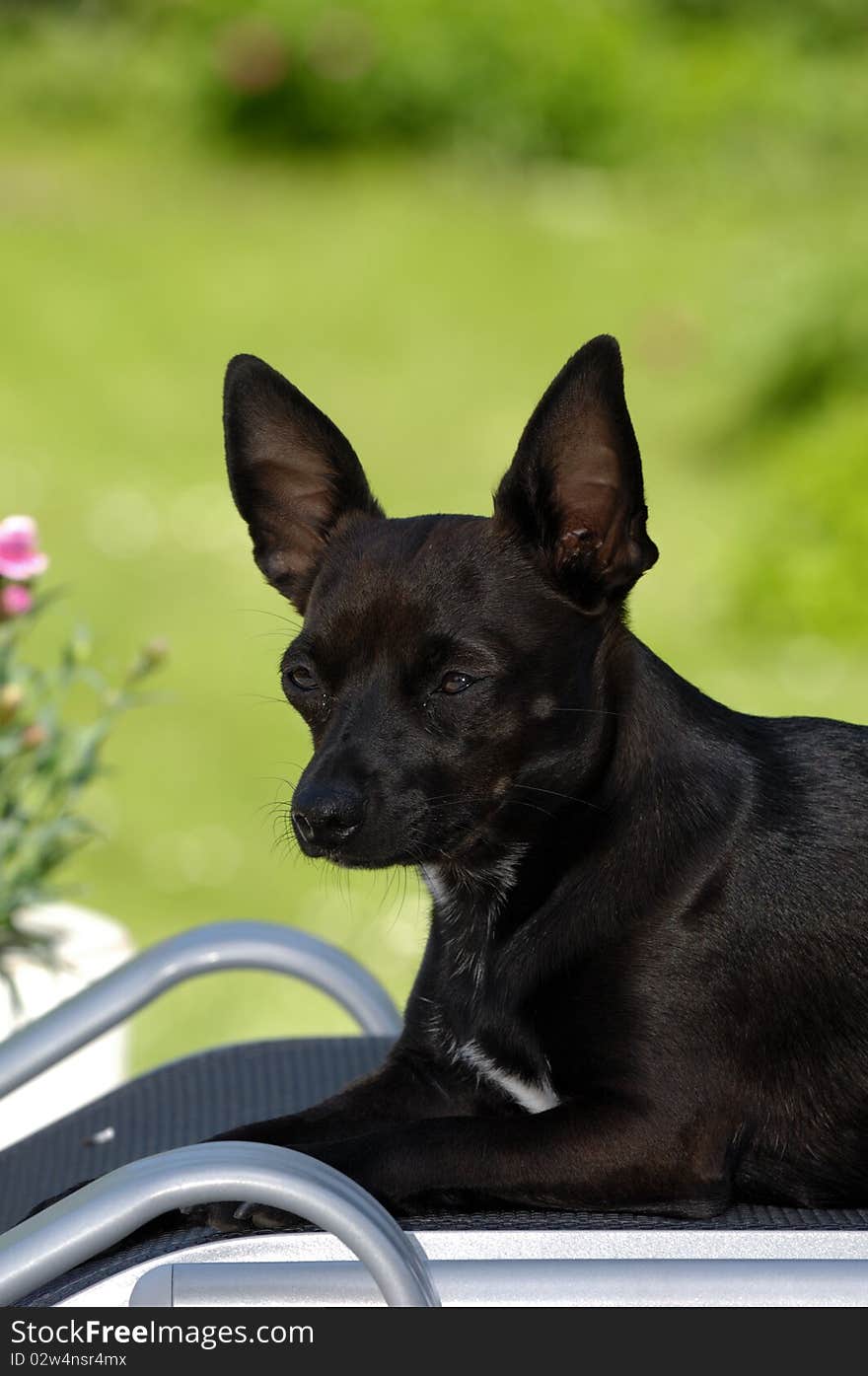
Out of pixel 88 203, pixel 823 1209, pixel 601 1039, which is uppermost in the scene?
pixel 88 203

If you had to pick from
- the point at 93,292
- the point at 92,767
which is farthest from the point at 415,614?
the point at 93,292

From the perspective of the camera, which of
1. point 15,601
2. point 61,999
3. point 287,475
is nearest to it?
point 287,475

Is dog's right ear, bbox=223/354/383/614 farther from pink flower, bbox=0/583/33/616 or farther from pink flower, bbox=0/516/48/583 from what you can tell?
pink flower, bbox=0/583/33/616

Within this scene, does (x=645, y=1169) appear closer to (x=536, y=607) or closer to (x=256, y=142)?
(x=536, y=607)

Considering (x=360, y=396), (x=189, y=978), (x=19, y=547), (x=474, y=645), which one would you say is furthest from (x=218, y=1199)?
(x=360, y=396)

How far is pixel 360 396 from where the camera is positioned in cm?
1242

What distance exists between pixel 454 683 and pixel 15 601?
5.29 feet

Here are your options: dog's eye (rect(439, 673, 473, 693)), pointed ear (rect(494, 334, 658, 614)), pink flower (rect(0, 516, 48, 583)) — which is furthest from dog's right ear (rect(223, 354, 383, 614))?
pink flower (rect(0, 516, 48, 583))

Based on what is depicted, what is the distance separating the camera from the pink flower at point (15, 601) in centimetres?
382

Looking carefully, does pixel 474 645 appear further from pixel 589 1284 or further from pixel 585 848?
pixel 589 1284

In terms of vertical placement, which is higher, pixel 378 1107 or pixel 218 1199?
pixel 378 1107

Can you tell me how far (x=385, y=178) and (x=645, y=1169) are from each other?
45.6 feet

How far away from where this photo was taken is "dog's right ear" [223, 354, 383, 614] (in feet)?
9.19

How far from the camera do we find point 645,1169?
236 centimetres
